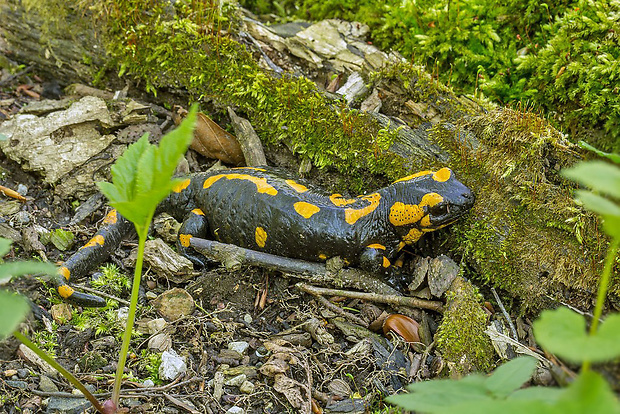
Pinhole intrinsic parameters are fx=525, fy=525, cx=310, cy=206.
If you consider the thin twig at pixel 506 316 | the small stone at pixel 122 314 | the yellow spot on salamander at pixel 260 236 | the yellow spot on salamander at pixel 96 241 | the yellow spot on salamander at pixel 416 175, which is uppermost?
the yellow spot on salamander at pixel 416 175

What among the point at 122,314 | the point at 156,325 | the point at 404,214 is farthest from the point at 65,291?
the point at 404,214

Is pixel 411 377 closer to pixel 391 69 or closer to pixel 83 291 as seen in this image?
pixel 83 291

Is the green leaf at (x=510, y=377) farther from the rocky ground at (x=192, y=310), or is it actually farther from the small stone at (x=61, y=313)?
the small stone at (x=61, y=313)

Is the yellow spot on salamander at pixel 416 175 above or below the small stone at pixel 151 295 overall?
above

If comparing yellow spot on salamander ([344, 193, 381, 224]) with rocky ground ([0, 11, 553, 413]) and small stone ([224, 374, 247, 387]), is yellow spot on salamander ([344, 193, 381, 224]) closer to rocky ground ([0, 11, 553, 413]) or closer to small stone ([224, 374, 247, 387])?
rocky ground ([0, 11, 553, 413])

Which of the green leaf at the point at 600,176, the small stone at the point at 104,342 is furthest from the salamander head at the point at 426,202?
the green leaf at the point at 600,176

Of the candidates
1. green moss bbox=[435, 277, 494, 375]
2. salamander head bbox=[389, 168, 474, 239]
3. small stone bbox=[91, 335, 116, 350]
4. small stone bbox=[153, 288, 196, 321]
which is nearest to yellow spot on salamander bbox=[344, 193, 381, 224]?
salamander head bbox=[389, 168, 474, 239]

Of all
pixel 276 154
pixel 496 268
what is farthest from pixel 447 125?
pixel 276 154
